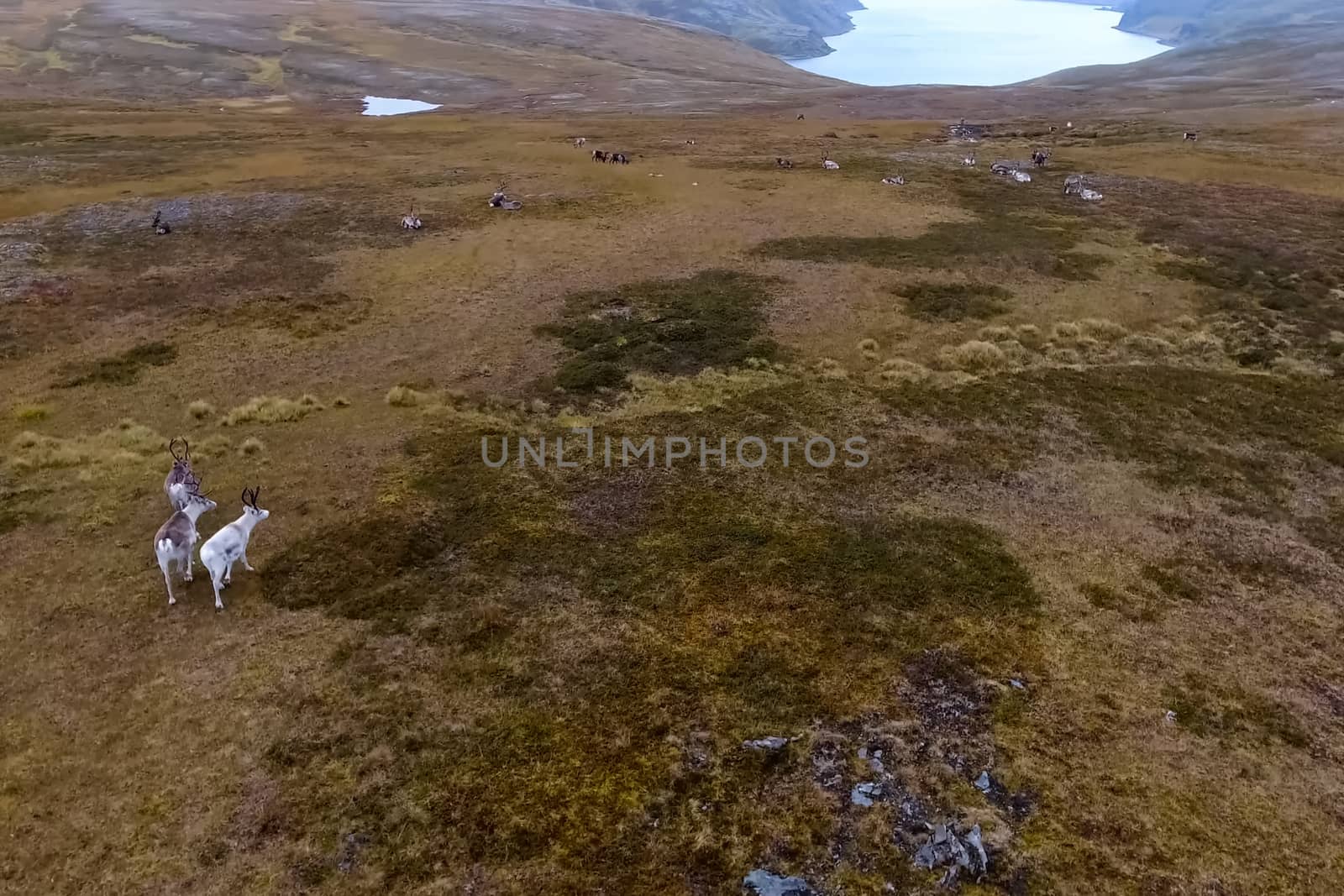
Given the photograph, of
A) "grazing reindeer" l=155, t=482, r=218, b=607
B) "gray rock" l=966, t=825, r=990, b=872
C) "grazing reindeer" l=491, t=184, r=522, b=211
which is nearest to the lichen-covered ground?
"gray rock" l=966, t=825, r=990, b=872

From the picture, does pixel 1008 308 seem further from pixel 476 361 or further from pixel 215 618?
pixel 215 618

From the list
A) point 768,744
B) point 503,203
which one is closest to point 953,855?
point 768,744

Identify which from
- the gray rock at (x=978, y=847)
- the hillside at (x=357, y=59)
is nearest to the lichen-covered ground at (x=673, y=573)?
the gray rock at (x=978, y=847)

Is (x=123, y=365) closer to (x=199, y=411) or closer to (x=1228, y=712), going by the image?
(x=199, y=411)

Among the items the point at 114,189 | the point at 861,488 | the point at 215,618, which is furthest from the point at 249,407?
the point at 114,189

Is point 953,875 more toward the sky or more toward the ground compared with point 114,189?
more toward the ground

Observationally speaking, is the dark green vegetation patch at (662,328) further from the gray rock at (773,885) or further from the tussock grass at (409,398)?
the gray rock at (773,885)
